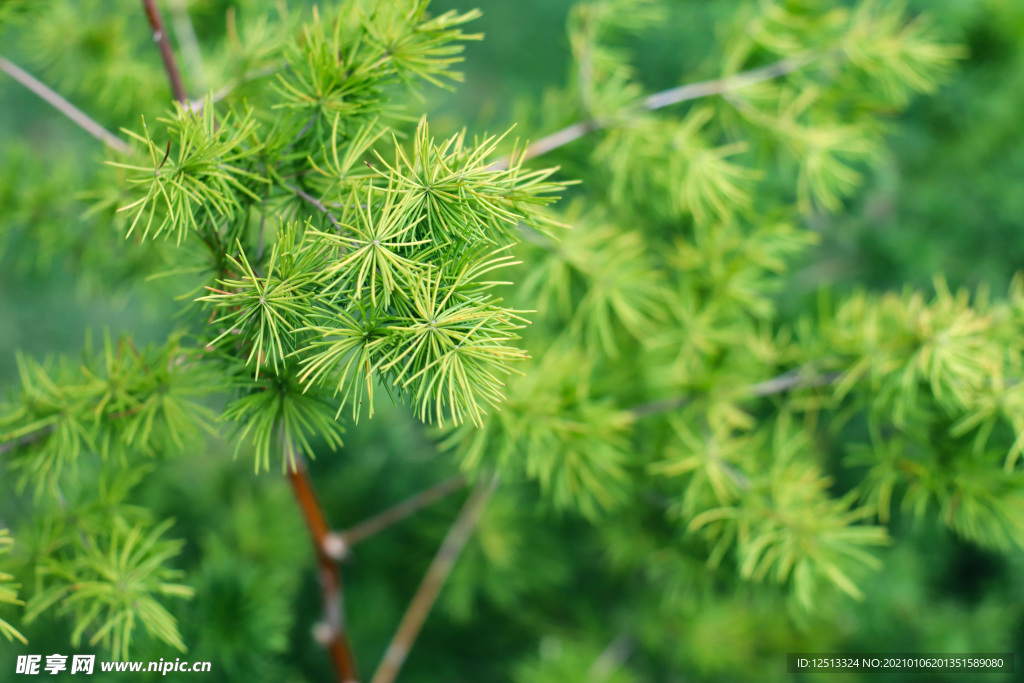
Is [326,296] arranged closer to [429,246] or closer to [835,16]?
[429,246]

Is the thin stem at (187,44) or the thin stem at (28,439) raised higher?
the thin stem at (187,44)

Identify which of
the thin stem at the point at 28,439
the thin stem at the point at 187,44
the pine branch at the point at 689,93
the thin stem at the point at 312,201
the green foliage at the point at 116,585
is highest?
the thin stem at the point at 187,44

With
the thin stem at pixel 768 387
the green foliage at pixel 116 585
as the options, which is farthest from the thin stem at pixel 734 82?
the green foliage at pixel 116 585

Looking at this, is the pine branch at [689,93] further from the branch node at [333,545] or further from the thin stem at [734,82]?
the branch node at [333,545]

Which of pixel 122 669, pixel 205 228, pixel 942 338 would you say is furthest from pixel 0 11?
pixel 942 338

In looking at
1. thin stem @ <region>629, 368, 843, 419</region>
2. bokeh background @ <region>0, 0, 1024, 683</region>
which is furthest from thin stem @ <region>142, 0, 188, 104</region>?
thin stem @ <region>629, 368, 843, 419</region>

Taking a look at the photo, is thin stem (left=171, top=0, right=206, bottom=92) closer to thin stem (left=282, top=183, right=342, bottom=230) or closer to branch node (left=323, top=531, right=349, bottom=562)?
thin stem (left=282, top=183, right=342, bottom=230)
